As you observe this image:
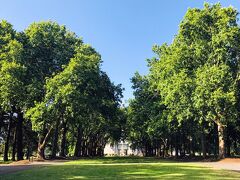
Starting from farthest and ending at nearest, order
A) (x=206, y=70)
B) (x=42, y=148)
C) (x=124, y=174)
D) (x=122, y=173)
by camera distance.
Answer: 1. (x=42, y=148)
2. (x=206, y=70)
3. (x=122, y=173)
4. (x=124, y=174)

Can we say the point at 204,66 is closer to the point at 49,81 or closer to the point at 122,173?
the point at 49,81

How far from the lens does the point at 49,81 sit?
45.2 metres

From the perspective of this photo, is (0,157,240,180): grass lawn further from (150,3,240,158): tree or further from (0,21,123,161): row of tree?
(150,3,240,158): tree

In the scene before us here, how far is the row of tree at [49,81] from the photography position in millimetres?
44019

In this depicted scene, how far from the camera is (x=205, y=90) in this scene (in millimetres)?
43562

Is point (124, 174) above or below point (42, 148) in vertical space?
below

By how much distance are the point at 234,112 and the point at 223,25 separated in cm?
1106

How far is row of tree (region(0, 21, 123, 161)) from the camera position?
44019 mm

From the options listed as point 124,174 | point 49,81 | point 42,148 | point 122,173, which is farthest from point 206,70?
point 124,174

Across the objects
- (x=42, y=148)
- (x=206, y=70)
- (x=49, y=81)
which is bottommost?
(x=42, y=148)

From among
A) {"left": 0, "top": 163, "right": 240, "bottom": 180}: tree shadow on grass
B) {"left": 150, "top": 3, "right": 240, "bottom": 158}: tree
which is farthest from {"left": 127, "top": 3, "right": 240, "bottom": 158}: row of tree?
{"left": 0, "top": 163, "right": 240, "bottom": 180}: tree shadow on grass

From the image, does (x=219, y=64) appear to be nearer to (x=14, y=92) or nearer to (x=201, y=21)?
(x=201, y=21)

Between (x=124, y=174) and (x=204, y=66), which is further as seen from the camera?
(x=204, y=66)

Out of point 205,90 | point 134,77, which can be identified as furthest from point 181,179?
point 134,77
